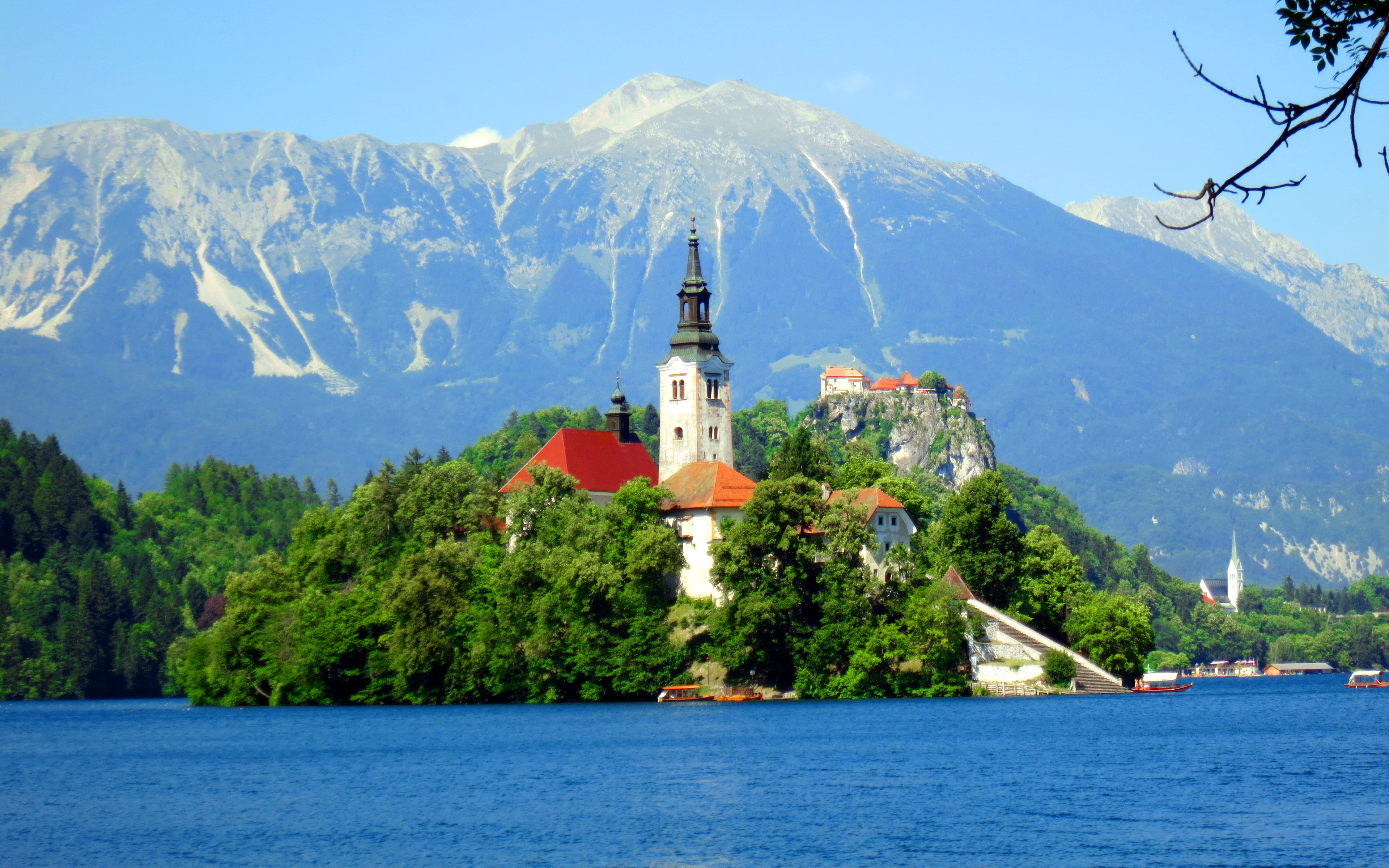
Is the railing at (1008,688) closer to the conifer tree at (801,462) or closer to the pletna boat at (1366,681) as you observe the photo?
the conifer tree at (801,462)

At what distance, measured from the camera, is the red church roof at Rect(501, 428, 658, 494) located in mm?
104312

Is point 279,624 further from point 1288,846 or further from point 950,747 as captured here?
point 1288,846

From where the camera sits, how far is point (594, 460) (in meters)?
107

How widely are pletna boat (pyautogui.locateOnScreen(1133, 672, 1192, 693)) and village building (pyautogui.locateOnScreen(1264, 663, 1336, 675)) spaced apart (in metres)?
62.4

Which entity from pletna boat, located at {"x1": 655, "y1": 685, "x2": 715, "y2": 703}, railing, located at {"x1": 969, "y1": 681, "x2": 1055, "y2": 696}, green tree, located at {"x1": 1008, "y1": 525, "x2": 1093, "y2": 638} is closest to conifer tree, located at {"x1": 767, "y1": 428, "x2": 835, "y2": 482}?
green tree, located at {"x1": 1008, "y1": 525, "x2": 1093, "y2": 638}

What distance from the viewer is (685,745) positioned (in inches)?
2559

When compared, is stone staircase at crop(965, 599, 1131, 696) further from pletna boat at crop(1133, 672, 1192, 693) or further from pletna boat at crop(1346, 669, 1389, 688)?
pletna boat at crop(1346, 669, 1389, 688)

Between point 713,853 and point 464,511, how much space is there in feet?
187

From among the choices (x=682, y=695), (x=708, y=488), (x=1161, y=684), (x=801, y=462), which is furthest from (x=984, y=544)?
(x=1161, y=684)

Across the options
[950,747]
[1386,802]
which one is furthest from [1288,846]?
[950,747]

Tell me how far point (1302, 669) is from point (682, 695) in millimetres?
125971

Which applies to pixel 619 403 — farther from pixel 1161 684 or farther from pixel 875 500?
pixel 1161 684

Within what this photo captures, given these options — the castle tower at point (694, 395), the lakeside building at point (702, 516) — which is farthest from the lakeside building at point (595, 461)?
the lakeside building at point (702, 516)

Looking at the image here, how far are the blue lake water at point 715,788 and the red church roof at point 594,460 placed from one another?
21.5m
